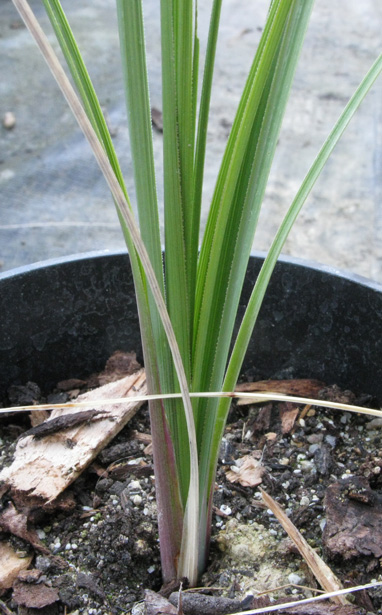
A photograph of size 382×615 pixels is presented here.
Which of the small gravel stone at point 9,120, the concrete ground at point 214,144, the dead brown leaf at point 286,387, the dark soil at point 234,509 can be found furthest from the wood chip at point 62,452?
the small gravel stone at point 9,120

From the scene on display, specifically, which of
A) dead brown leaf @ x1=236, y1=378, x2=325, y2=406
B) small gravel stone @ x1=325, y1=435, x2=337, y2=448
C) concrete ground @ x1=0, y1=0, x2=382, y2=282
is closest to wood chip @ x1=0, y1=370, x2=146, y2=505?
dead brown leaf @ x1=236, y1=378, x2=325, y2=406

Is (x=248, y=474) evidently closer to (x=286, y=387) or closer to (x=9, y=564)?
(x=286, y=387)

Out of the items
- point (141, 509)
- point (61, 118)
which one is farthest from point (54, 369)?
point (61, 118)

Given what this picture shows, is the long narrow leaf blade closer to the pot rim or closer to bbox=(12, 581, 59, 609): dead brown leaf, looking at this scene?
bbox=(12, 581, 59, 609): dead brown leaf

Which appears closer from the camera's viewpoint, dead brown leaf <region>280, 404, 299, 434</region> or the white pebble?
the white pebble

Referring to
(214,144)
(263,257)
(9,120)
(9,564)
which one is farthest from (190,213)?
(9,120)

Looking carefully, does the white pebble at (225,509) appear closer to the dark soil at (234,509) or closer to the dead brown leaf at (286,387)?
the dark soil at (234,509)

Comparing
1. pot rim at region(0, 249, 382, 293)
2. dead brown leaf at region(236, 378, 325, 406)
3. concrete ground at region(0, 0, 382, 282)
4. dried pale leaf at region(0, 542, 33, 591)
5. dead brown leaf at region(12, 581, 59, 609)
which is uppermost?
concrete ground at region(0, 0, 382, 282)
